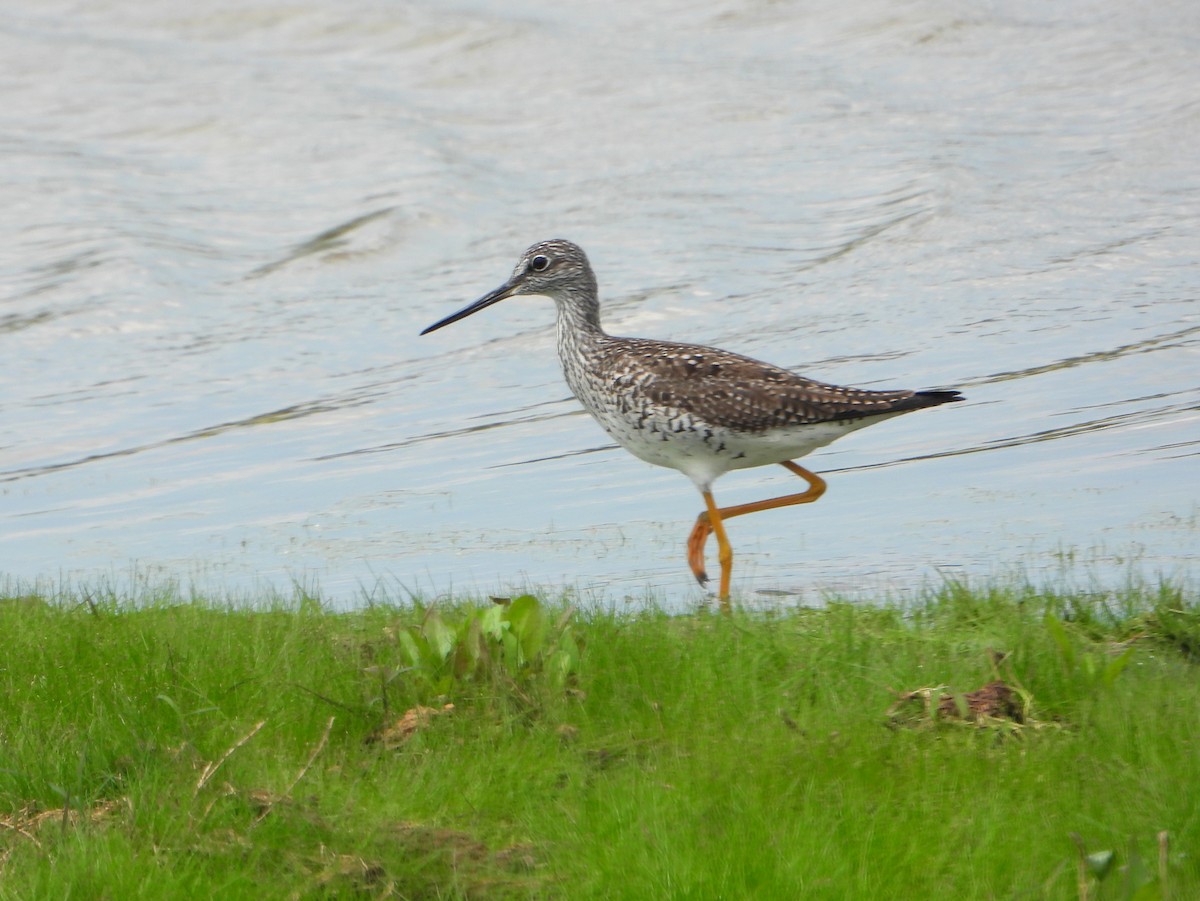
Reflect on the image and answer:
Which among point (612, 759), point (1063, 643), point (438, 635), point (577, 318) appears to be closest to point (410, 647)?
point (438, 635)

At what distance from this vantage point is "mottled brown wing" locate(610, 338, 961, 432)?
7.60 meters

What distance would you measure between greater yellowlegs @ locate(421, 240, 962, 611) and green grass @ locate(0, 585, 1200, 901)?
156cm

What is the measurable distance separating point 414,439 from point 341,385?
1.98 metres

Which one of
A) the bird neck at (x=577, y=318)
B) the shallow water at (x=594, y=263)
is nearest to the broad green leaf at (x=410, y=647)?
the shallow water at (x=594, y=263)

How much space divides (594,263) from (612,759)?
479 inches

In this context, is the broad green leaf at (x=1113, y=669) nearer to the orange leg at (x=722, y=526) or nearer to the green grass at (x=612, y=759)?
the green grass at (x=612, y=759)

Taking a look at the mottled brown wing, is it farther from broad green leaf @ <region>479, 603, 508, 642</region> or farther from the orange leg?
broad green leaf @ <region>479, 603, 508, 642</region>

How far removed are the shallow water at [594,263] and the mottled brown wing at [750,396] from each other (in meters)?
0.81

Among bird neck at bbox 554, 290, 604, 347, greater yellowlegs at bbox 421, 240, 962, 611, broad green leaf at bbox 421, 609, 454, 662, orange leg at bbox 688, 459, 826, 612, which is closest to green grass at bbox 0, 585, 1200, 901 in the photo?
broad green leaf at bbox 421, 609, 454, 662

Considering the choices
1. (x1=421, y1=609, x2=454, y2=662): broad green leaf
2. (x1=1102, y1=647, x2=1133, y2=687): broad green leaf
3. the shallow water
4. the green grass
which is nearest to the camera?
the green grass

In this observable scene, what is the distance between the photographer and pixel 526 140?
71.5ft

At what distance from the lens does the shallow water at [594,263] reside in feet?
28.9

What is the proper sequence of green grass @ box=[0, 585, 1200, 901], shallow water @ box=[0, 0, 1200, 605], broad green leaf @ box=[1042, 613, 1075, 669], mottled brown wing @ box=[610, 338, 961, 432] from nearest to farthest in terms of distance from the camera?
green grass @ box=[0, 585, 1200, 901] → broad green leaf @ box=[1042, 613, 1075, 669] → mottled brown wing @ box=[610, 338, 961, 432] → shallow water @ box=[0, 0, 1200, 605]

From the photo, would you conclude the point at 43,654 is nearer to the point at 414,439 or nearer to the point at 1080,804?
the point at 1080,804
